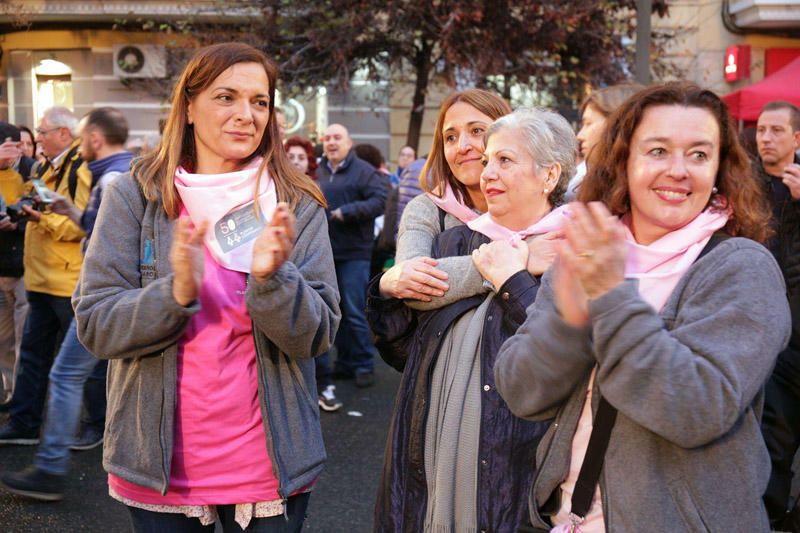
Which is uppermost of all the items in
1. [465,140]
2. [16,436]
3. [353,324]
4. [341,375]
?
[465,140]

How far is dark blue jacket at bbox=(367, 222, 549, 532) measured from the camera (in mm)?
2387

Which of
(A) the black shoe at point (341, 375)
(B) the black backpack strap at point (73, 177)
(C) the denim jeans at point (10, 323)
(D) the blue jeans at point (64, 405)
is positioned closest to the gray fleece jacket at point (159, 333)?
(D) the blue jeans at point (64, 405)

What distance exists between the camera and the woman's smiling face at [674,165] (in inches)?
76.9

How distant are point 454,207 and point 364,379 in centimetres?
452

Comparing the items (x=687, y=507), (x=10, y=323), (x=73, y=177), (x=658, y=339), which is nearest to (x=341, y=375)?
(x=10, y=323)

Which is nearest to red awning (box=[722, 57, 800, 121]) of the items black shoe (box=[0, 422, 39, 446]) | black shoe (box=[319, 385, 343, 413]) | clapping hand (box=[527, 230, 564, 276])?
black shoe (box=[319, 385, 343, 413])

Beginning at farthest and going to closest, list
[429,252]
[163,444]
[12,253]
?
1. [12,253]
2. [429,252]
3. [163,444]

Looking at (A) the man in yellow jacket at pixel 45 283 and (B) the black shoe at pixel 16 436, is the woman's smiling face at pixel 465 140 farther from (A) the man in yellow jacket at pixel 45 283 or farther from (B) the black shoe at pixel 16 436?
(B) the black shoe at pixel 16 436

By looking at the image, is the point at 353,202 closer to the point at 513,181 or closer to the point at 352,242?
the point at 352,242

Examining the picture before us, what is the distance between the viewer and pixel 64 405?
4.68 metres

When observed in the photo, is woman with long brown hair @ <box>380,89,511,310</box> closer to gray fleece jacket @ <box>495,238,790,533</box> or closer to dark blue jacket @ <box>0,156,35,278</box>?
gray fleece jacket @ <box>495,238,790,533</box>

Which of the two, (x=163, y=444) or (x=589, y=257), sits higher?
(x=589, y=257)

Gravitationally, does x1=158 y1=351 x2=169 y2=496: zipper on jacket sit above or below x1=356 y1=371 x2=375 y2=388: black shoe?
above

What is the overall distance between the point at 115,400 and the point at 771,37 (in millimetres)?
16182
